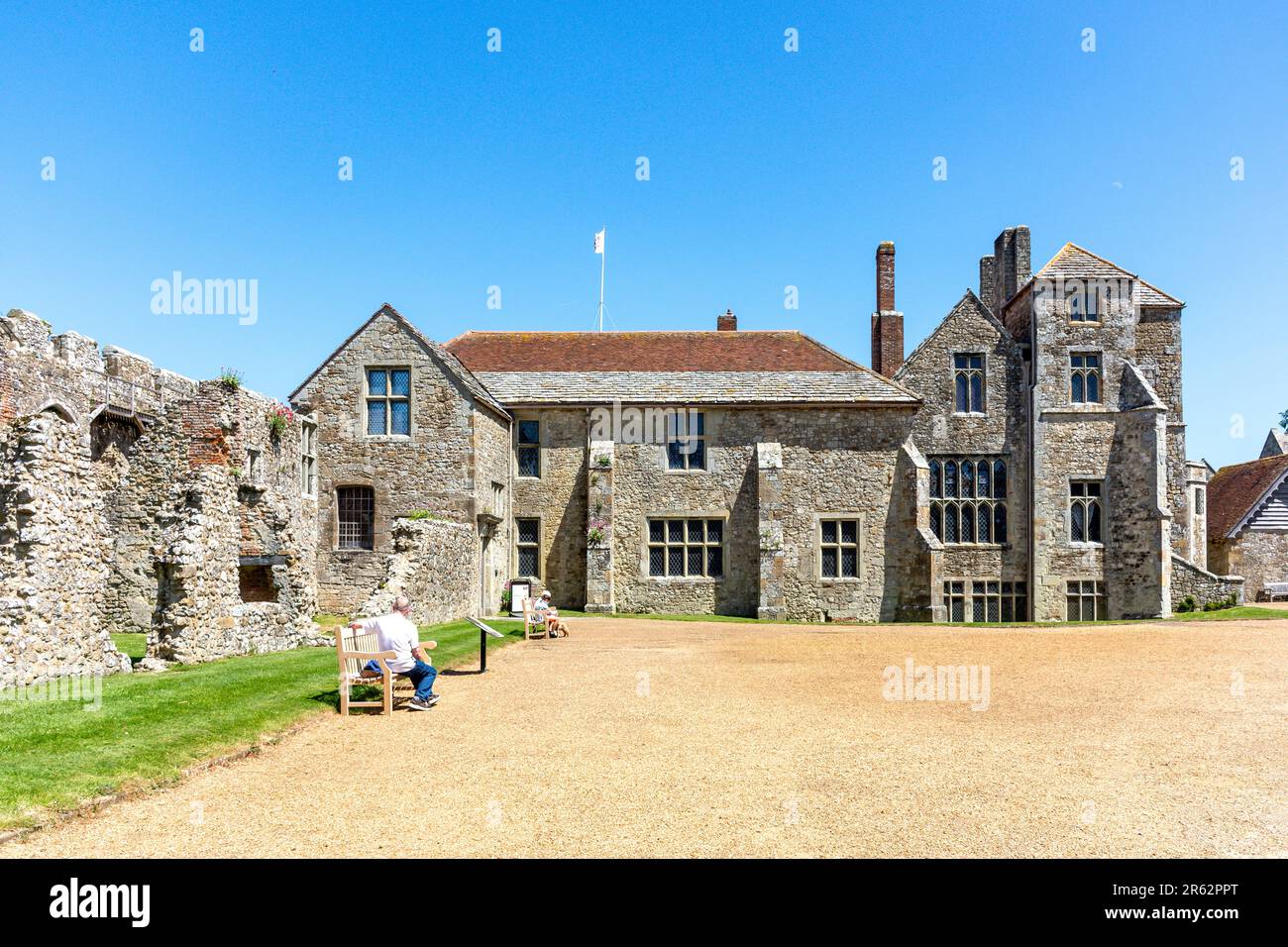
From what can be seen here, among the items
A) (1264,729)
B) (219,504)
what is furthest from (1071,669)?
(219,504)

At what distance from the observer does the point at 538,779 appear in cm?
730

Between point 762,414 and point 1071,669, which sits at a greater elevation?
point 762,414

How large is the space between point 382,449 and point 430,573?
6.92 metres

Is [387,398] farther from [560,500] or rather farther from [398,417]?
[560,500]

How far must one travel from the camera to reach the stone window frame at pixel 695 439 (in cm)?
2861

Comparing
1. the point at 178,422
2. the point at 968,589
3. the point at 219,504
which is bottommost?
the point at 968,589

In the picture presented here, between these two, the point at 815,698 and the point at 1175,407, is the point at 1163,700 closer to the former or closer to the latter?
the point at 815,698

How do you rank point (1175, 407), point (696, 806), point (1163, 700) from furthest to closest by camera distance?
point (1175, 407)
point (1163, 700)
point (696, 806)

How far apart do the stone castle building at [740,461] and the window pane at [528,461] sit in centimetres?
10

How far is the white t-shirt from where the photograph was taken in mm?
10688

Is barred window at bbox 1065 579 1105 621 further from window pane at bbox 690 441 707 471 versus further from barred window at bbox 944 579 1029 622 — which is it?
window pane at bbox 690 441 707 471

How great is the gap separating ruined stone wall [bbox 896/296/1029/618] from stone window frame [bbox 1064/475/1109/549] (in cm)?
150

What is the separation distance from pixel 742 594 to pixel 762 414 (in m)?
6.13
